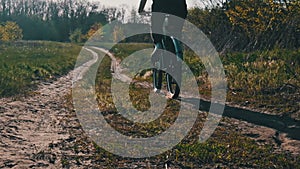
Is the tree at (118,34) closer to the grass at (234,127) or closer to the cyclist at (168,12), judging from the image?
the grass at (234,127)

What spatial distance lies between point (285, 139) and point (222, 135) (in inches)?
29.8

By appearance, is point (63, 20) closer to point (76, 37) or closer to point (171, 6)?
point (76, 37)

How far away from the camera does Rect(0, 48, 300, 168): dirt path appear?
317 centimetres

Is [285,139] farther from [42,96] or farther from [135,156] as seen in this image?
[42,96]

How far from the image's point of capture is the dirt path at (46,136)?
3174mm

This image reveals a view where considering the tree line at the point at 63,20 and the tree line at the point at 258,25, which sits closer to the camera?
the tree line at the point at 258,25

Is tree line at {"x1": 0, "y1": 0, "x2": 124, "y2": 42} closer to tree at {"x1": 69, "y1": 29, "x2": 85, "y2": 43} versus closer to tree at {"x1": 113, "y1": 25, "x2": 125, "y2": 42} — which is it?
tree at {"x1": 69, "y1": 29, "x2": 85, "y2": 43}

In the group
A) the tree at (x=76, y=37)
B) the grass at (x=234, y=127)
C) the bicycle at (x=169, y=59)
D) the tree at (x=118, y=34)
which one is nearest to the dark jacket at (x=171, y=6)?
the bicycle at (x=169, y=59)

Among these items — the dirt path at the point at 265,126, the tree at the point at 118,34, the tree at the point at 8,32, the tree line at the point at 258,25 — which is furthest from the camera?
the tree at the point at 118,34

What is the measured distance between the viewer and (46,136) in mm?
3971

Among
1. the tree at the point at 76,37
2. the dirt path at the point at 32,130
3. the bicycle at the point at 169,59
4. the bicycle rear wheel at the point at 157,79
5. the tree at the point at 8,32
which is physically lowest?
the tree at the point at 76,37

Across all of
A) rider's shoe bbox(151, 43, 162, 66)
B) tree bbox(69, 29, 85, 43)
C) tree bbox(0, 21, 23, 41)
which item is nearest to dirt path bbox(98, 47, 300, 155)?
rider's shoe bbox(151, 43, 162, 66)

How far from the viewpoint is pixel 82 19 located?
317 feet

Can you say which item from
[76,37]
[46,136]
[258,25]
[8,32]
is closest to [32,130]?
[46,136]
